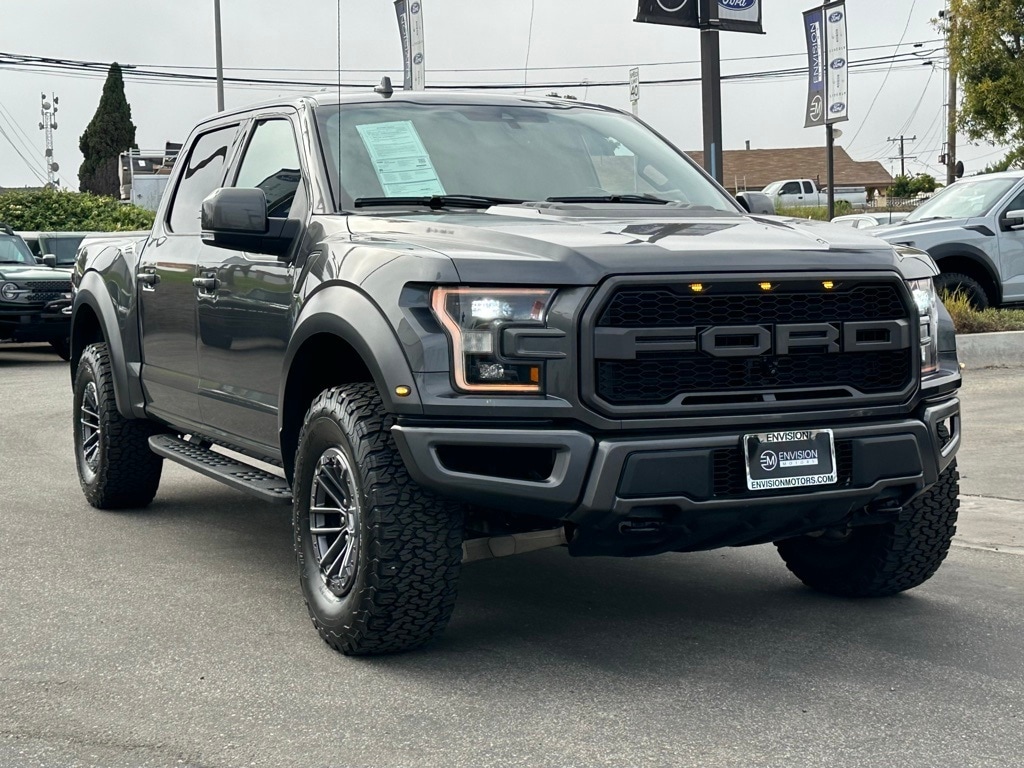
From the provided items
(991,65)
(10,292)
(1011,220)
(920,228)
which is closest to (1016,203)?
(1011,220)

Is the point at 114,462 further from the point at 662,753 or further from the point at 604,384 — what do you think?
the point at 662,753

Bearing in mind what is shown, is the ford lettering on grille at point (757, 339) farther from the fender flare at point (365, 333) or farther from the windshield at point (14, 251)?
the windshield at point (14, 251)

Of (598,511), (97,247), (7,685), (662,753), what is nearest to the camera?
(662,753)

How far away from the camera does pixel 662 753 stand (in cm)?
370

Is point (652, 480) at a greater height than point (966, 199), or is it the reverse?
point (966, 199)

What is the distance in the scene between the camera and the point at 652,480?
405 cm

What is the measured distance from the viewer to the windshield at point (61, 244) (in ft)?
69.5

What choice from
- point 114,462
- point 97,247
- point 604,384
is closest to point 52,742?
point 604,384

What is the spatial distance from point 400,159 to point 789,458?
79.6 inches

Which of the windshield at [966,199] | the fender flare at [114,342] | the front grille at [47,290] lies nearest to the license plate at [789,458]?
the fender flare at [114,342]

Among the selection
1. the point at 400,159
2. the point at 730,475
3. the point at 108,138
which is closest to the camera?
the point at 730,475

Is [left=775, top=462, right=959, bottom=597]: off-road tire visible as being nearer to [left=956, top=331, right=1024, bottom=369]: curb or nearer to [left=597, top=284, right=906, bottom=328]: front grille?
[left=597, top=284, right=906, bottom=328]: front grille

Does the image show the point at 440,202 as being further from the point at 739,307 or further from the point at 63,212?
the point at 63,212

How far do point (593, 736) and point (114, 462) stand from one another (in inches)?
159
